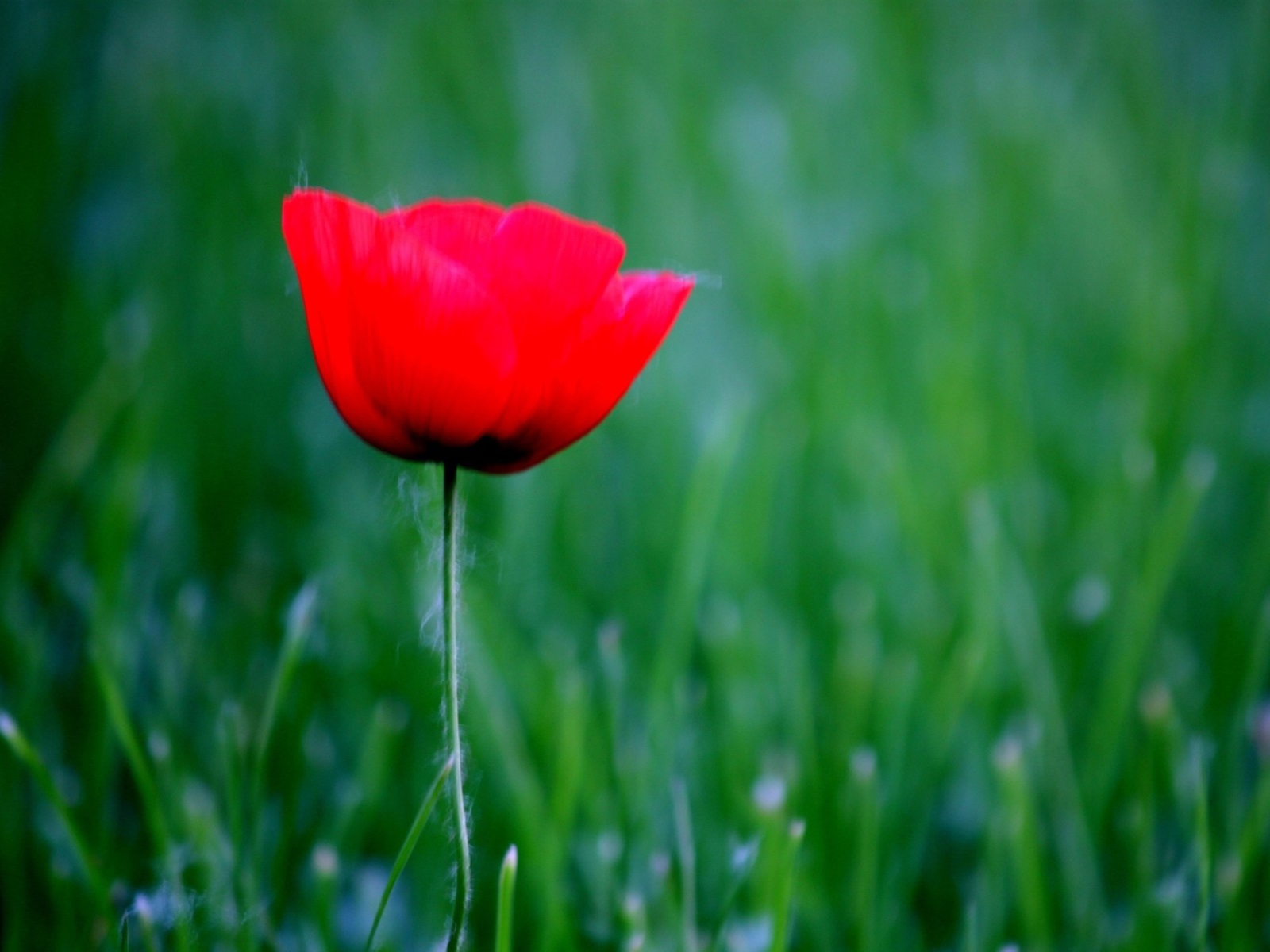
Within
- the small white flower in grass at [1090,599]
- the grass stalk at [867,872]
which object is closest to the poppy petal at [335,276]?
the grass stalk at [867,872]

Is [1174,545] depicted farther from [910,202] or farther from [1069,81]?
[1069,81]

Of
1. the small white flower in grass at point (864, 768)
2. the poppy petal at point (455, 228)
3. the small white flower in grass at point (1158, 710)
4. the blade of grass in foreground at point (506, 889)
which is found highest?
the poppy petal at point (455, 228)

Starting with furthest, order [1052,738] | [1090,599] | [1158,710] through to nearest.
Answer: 1. [1090,599]
2. [1052,738]
3. [1158,710]

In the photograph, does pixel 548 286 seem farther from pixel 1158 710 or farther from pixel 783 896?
pixel 1158 710

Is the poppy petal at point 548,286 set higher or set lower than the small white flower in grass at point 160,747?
higher

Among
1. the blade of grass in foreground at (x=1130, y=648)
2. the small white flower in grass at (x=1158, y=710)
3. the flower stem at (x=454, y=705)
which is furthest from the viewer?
the blade of grass in foreground at (x=1130, y=648)

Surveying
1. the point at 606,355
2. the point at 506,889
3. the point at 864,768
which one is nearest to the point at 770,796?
the point at 864,768

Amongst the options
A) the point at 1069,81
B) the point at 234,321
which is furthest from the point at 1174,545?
the point at 1069,81

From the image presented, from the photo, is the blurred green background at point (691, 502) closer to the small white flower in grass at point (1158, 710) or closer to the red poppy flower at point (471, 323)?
the small white flower in grass at point (1158, 710)

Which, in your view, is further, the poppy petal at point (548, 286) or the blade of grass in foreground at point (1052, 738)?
the blade of grass in foreground at point (1052, 738)
